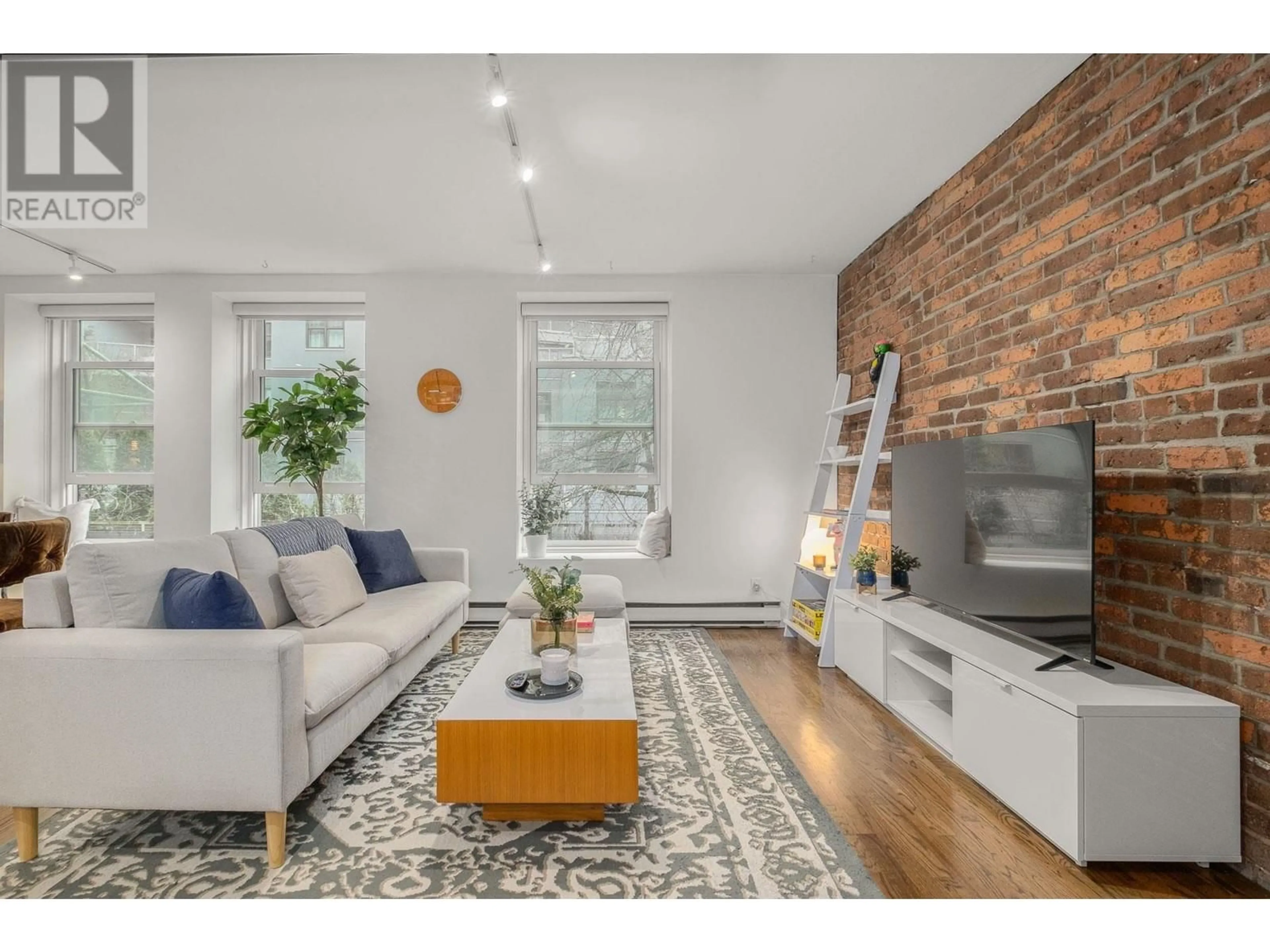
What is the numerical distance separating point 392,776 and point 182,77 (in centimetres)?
273

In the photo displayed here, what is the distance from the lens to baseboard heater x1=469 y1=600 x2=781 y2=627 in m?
4.75

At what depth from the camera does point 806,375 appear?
4816 mm

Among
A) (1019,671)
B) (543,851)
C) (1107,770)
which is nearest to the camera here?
(1107,770)

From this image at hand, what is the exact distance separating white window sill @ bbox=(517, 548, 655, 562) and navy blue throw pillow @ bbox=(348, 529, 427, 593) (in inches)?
41.0

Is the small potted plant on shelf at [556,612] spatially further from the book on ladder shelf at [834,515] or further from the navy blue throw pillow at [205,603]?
the book on ladder shelf at [834,515]

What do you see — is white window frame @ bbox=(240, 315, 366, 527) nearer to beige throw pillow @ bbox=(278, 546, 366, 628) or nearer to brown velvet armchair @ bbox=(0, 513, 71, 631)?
brown velvet armchair @ bbox=(0, 513, 71, 631)

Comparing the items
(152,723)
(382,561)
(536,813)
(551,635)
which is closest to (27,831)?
(152,723)

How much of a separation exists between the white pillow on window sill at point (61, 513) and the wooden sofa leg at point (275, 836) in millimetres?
4132

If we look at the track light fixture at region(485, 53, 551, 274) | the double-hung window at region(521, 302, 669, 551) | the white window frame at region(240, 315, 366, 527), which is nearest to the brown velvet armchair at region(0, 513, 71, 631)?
the white window frame at region(240, 315, 366, 527)

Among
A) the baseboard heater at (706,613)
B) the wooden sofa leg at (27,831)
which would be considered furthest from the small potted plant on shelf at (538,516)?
the wooden sofa leg at (27,831)

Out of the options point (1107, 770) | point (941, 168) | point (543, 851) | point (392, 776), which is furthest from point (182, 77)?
point (1107, 770)

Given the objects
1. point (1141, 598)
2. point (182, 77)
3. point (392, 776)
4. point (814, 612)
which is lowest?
point (392, 776)

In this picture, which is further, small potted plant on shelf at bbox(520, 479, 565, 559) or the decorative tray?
small potted plant on shelf at bbox(520, 479, 565, 559)

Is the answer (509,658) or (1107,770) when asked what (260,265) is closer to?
(509,658)
